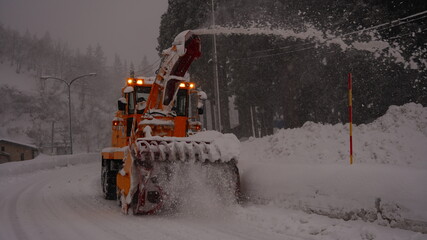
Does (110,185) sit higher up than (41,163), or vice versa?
(110,185)

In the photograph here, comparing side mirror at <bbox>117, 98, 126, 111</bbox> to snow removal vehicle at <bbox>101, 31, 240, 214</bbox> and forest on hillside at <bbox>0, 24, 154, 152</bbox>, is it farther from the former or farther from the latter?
forest on hillside at <bbox>0, 24, 154, 152</bbox>

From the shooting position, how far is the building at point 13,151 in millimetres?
61281

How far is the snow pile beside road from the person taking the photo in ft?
19.9

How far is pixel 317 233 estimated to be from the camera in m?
6.10

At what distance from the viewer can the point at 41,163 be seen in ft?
88.0

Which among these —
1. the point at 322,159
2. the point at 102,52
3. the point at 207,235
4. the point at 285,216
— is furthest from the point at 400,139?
the point at 102,52

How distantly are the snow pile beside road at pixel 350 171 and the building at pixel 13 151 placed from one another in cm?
5658

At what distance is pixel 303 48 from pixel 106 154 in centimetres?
1643

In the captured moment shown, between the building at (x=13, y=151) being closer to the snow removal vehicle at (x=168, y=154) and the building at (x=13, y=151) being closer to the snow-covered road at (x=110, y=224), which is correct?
the snow-covered road at (x=110, y=224)

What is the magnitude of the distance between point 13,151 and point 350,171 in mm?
64908

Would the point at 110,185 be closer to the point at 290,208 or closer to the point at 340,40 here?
the point at 290,208

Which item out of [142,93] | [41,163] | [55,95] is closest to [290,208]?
[142,93]

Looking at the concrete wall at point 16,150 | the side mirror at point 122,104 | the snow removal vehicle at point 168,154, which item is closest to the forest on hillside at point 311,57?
the snow removal vehicle at point 168,154

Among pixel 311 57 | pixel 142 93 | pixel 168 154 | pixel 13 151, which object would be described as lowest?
pixel 13 151
